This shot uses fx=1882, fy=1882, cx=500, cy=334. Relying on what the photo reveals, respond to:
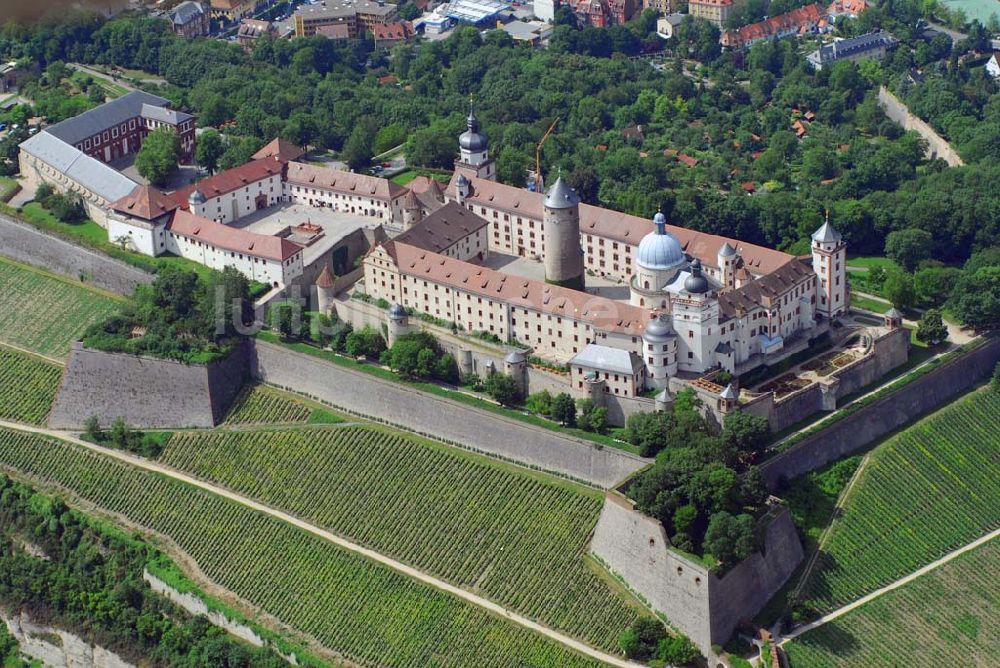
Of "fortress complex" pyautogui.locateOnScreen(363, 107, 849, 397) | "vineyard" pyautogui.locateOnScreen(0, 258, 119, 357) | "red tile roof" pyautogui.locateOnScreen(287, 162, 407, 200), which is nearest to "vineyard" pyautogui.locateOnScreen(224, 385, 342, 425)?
"fortress complex" pyautogui.locateOnScreen(363, 107, 849, 397)

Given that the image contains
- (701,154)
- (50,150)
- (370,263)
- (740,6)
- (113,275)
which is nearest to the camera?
(370,263)

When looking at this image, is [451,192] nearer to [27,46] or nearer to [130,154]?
[130,154]

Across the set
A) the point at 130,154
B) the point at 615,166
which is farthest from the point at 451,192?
the point at 130,154

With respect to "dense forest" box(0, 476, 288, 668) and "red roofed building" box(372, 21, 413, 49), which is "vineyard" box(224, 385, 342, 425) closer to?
"dense forest" box(0, 476, 288, 668)

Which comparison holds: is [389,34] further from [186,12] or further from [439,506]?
[439,506]

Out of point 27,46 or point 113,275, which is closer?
point 113,275

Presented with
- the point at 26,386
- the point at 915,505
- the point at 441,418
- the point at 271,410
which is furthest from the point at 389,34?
the point at 915,505
